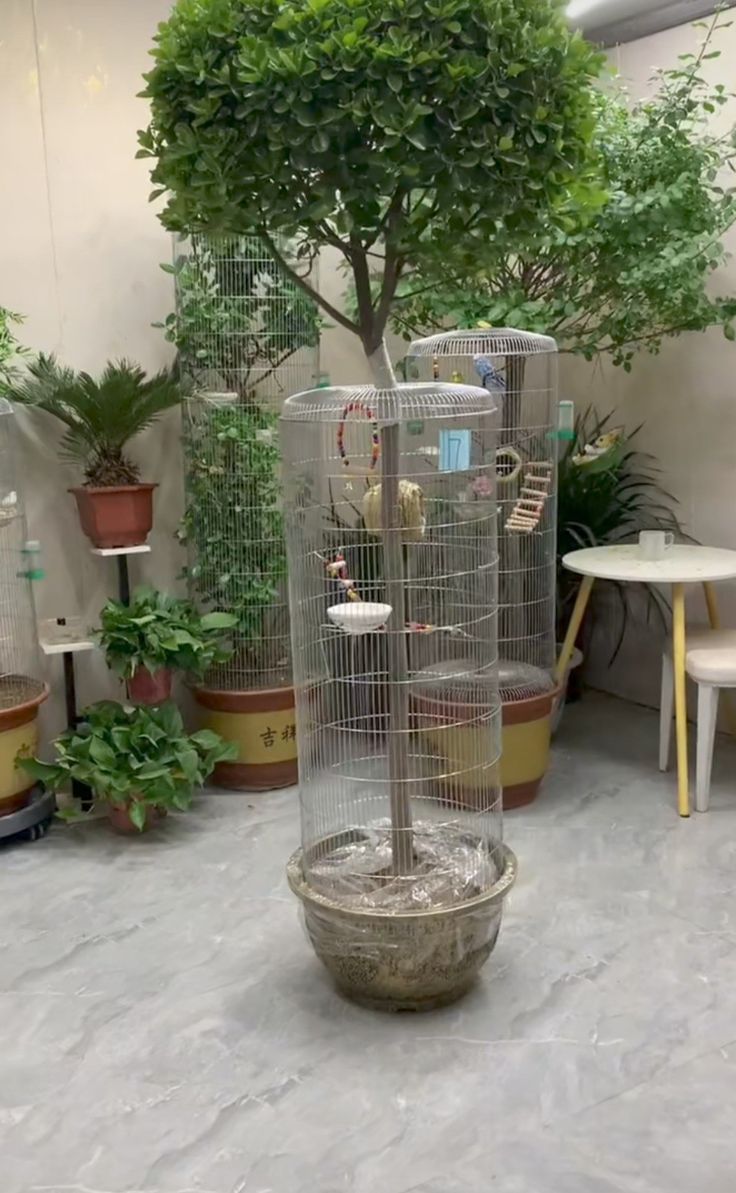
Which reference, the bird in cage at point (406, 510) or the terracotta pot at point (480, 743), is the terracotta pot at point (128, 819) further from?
the bird in cage at point (406, 510)

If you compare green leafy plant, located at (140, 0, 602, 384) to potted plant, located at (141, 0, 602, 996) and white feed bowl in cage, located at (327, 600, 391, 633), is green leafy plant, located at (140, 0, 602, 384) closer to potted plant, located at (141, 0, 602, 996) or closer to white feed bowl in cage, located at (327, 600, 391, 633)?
potted plant, located at (141, 0, 602, 996)

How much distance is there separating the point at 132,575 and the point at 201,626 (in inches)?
19.9

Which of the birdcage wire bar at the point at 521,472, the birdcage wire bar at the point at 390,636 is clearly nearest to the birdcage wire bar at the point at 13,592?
the birdcage wire bar at the point at 390,636

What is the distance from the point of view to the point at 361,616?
2160 millimetres

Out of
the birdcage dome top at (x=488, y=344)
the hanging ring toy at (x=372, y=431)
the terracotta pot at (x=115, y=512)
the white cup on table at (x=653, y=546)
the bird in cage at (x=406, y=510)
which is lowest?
the white cup on table at (x=653, y=546)

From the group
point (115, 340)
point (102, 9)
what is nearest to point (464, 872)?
point (115, 340)

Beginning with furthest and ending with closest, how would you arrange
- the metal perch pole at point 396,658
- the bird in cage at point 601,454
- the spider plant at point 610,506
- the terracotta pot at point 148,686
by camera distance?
1. the spider plant at point 610,506
2. the bird in cage at point 601,454
3. the terracotta pot at point 148,686
4. the metal perch pole at point 396,658

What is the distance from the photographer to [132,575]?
144 inches

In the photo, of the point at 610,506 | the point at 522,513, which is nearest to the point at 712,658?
the point at 522,513

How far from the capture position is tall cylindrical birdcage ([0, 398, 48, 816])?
10.2 ft

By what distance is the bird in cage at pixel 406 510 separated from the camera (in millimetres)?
2145

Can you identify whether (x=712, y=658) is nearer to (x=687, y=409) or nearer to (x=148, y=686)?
(x=687, y=409)

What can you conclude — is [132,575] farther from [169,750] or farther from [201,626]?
[169,750]

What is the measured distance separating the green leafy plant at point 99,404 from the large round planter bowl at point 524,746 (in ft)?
4.61
